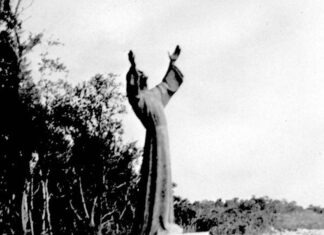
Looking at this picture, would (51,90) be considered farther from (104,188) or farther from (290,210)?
(290,210)

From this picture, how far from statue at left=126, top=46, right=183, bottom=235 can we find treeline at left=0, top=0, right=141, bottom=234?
12245mm

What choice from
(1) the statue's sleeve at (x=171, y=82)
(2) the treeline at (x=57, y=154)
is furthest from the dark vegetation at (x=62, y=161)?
(1) the statue's sleeve at (x=171, y=82)

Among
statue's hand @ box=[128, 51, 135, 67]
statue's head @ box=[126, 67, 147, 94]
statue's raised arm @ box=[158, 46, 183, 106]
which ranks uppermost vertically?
statue's raised arm @ box=[158, 46, 183, 106]

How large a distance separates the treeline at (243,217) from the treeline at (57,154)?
4944mm

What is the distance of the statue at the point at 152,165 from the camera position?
629cm

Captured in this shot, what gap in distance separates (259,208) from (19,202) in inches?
1006

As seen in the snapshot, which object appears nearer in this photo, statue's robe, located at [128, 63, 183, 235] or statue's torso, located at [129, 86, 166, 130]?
statue's robe, located at [128, 63, 183, 235]

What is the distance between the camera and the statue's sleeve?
23.6 ft

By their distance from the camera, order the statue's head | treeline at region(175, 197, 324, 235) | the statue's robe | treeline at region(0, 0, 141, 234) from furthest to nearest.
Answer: treeline at region(175, 197, 324, 235) < treeline at region(0, 0, 141, 234) < the statue's head < the statue's robe

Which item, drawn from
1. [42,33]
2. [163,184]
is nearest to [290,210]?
[42,33]

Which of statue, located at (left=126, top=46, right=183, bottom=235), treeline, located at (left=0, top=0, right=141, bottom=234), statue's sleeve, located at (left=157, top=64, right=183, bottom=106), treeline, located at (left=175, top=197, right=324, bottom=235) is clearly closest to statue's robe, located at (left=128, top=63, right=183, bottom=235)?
statue, located at (left=126, top=46, right=183, bottom=235)

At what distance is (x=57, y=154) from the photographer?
24656mm

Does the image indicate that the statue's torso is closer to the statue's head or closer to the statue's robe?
the statue's robe

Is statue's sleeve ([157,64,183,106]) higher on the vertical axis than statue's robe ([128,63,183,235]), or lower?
higher
